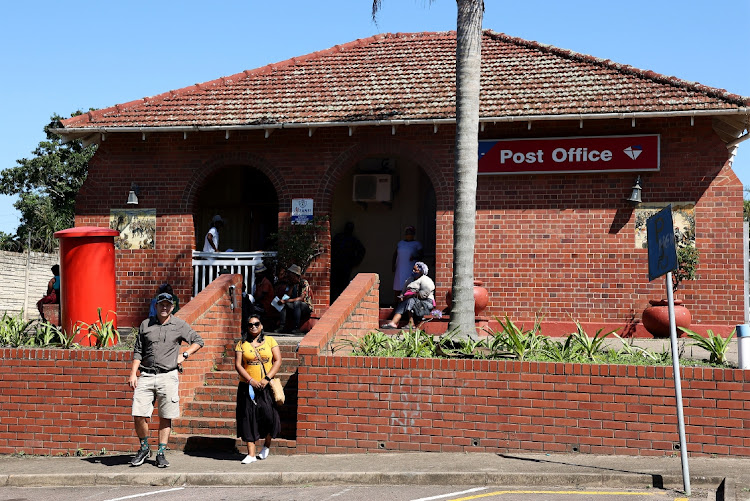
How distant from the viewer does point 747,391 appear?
891 centimetres

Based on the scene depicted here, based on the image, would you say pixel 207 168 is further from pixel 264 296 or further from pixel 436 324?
pixel 436 324

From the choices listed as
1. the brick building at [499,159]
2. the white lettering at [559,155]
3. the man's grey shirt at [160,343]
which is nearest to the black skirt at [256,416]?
the man's grey shirt at [160,343]

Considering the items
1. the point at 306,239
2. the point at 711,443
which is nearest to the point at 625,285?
the point at 306,239

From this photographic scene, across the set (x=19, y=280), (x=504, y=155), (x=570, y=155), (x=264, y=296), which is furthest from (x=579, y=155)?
(x=19, y=280)

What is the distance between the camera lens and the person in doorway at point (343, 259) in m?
17.2

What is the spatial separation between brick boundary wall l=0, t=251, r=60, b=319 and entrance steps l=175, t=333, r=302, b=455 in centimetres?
1389

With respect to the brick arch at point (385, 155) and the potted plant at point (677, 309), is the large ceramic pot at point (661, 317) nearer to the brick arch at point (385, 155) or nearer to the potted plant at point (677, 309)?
the potted plant at point (677, 309)

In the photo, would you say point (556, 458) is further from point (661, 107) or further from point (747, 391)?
point (661, 107)

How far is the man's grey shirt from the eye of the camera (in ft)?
31.1

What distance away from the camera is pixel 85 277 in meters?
11.9

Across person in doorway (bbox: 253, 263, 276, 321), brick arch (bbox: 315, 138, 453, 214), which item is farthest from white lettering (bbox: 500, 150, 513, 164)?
person in doorway (bbox: 253, 263, 276, 321)

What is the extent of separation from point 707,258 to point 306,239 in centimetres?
659

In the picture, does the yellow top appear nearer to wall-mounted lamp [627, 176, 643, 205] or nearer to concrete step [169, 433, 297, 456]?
concrete step [169, 433, 297, 456]

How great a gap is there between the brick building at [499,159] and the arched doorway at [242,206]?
122cm
